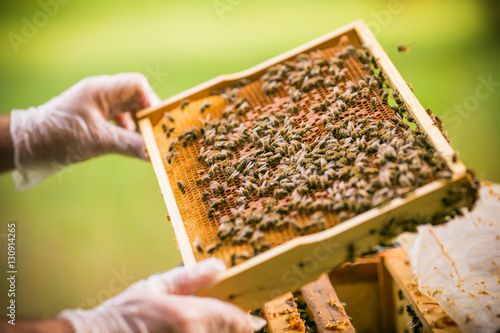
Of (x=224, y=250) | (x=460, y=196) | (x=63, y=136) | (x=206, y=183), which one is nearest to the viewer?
(x=460, y=196)

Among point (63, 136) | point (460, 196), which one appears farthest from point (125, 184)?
point (460, 196)

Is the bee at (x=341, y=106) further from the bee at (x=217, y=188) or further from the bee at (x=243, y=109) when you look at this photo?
the bee at (x=217, y=188)

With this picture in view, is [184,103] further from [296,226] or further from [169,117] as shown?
[296,226]

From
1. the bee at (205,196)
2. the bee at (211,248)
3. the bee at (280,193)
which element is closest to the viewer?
the bee at (211,248)

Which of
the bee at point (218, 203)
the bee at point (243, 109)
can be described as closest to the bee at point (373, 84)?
the bee at point (243, 109)

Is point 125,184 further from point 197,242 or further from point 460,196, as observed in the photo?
point 460,196

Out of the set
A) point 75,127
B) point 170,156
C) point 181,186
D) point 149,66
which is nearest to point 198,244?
point 181,186

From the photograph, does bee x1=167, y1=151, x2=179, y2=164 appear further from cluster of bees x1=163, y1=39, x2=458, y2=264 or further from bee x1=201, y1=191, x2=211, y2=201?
bee x1=201, y1=191, x2=211, y2=201
